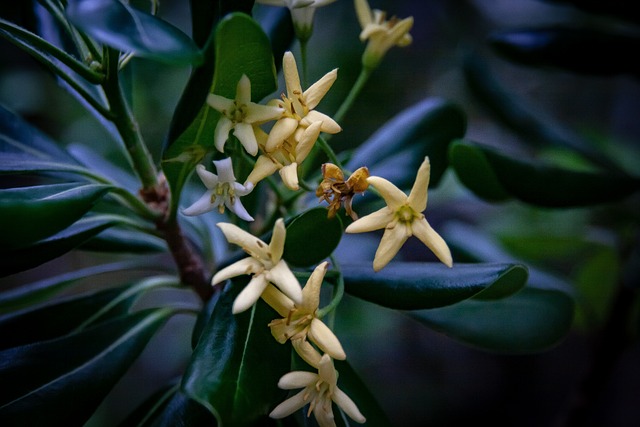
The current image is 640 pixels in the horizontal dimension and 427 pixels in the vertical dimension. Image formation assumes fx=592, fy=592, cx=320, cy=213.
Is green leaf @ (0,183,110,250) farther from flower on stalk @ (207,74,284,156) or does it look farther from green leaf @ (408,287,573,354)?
green leaf @ (408,287,573,354)

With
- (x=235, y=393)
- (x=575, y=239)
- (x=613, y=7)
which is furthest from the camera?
(x=575, y=239)

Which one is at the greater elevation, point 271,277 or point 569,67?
point 271,277

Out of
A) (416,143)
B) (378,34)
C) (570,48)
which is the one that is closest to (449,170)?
(570,48)

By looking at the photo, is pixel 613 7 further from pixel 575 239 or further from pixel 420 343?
pixel 420 343

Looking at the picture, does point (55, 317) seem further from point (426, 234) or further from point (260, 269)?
point (426, 234)

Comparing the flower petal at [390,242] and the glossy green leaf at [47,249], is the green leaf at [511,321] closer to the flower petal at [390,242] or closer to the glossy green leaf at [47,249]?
the flower petal at [390,242]

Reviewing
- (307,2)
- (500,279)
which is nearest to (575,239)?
(500,279)

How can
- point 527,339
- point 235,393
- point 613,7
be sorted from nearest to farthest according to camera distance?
1. point 235,393
2. point 527,339
3. point 613,7
